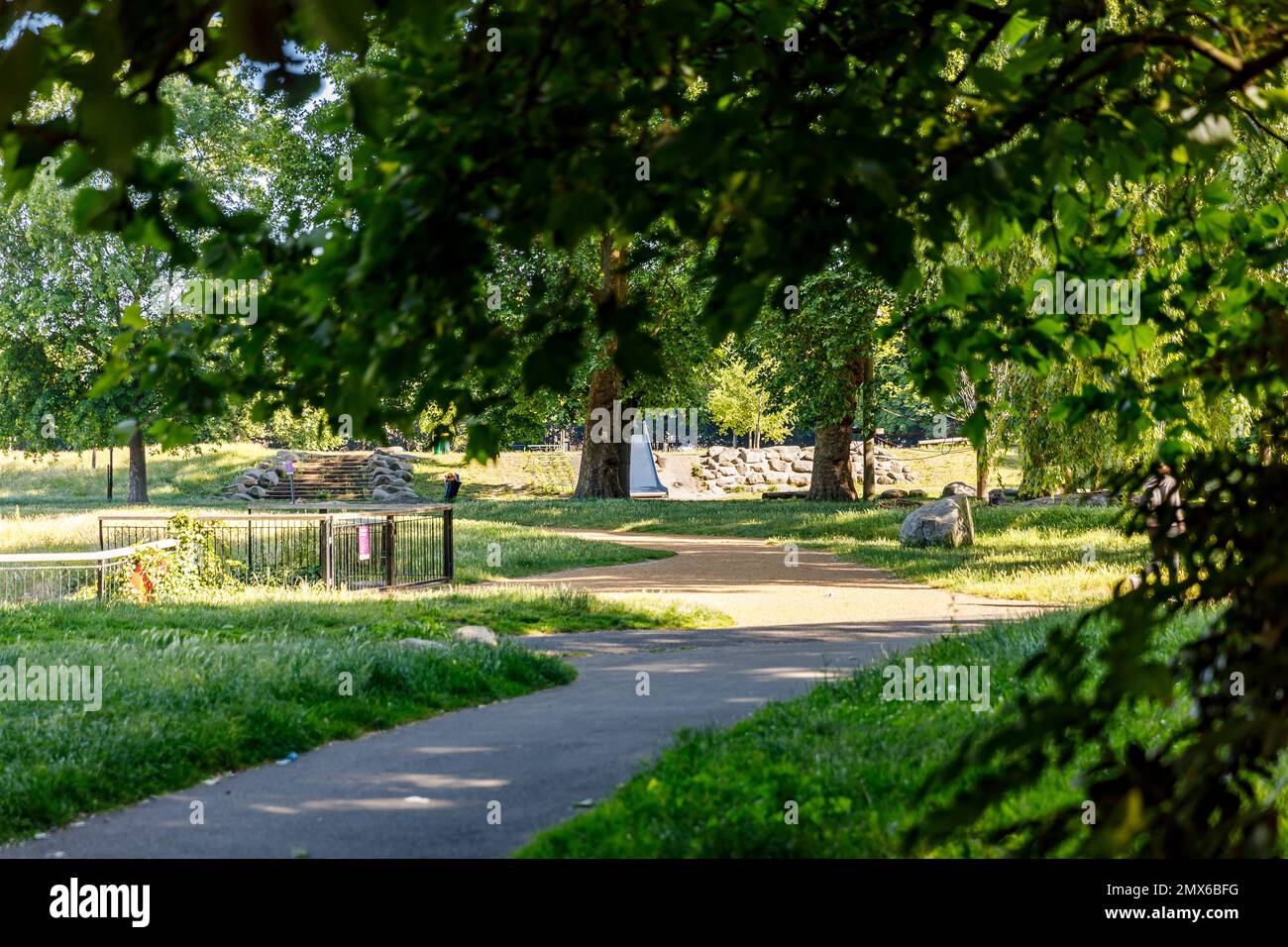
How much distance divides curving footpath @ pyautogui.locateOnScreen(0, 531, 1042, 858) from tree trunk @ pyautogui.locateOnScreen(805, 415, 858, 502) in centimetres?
2135

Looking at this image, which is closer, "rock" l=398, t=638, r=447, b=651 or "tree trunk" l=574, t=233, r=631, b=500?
"rock" l=398, t=638, r=447, b=651

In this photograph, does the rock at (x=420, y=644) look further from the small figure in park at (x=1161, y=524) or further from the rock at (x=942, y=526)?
the rock at (x=942, y=526)

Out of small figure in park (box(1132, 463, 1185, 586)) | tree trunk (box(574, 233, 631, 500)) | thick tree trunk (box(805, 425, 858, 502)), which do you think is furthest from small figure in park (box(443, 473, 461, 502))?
small figure in park (box(1132, 463, 1185, 586))

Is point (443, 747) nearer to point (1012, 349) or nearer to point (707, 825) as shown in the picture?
point (707, 825)

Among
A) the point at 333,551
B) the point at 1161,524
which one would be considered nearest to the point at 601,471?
the point at 333,551

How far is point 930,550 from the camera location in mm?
24875

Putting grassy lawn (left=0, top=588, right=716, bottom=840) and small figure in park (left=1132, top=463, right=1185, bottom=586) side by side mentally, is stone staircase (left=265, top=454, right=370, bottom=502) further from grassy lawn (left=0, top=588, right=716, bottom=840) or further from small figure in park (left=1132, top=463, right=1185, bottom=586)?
small figure in park (left=1132, top=463, right=1185, bottom=586)

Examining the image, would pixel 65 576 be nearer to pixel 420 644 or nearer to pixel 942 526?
pixel 420 644

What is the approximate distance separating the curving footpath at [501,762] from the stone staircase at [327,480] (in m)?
34.5

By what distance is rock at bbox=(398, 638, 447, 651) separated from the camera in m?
10.9

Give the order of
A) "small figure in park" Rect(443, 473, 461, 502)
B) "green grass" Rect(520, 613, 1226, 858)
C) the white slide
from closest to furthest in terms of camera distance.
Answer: "green grass" Rect(520, 613, 1226, 858) → "small figure in park" Rect(443, 473, 461, 502) → the white slide

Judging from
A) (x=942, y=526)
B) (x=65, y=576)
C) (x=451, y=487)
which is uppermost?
(x=451, y=487)
